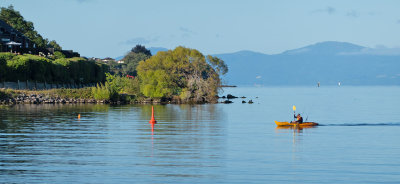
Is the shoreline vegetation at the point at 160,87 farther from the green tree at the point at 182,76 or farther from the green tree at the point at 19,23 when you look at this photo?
the green tree at the point at 19,23

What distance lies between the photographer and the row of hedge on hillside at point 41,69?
117 m

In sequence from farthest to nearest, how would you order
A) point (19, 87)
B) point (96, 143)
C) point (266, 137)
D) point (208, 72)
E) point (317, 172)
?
point (19, 87)
point (208, 72)
point (266, 137)
point (96, 143)
point (317, 172)

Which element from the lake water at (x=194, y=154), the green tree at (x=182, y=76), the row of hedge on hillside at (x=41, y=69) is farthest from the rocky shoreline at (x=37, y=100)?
the lake water at (x=194, y=154)

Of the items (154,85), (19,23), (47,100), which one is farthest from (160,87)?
(19,23)

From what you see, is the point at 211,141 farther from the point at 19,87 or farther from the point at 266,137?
the point at 19,87

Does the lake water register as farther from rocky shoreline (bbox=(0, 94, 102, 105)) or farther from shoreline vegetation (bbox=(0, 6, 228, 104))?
shoreline vegetation (bbox=(0, 6, 228, 104))

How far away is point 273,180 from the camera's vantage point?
2605cm

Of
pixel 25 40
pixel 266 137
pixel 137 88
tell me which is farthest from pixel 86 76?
pixel 266 137

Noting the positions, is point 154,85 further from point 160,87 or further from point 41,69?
point 41,69

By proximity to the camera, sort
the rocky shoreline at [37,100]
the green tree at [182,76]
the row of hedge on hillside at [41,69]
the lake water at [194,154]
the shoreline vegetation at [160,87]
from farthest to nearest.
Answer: the row of hedge on hillside at [41,69], the green tree at [182,76], the shoreline vegetation at [160,87], the rocky shoreline at [37,100], the lake water at [194,154]

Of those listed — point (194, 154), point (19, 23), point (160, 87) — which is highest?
point (19, 23)

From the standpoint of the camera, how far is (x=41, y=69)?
121938 millimetres

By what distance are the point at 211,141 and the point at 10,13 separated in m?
162

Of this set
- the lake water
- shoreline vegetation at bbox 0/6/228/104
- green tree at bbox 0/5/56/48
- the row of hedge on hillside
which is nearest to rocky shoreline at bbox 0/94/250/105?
shoreline vegetation at bbox 0/6/228/104
